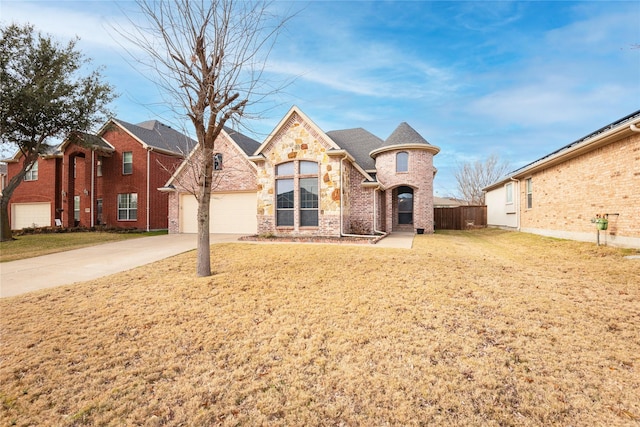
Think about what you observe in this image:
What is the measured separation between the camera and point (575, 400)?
2.53 meters

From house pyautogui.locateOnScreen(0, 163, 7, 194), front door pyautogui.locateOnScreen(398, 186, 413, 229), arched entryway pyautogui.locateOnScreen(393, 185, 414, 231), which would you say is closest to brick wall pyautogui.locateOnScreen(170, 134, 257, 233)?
arched entryway pyautogui.locateOnScreen(393, 185, 414, 231)

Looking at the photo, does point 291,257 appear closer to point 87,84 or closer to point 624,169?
point 624,169

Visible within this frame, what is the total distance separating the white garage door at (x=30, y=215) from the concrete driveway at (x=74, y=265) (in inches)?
619

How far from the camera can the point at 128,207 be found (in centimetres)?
1881

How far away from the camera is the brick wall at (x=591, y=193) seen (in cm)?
812

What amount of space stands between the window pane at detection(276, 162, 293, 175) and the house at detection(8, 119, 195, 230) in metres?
7.82

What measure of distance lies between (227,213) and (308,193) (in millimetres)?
5575

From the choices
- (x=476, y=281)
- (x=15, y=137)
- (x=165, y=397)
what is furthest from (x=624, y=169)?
(x=15, y=137)

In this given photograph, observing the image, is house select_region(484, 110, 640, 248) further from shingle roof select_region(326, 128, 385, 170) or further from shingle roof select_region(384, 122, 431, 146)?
shingle roof select_region(326, 128, 385, 170)

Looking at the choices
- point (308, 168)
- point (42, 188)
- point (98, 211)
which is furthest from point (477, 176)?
point (42, 188)

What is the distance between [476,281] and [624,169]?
7.05 meters

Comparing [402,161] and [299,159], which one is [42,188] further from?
[402,161]

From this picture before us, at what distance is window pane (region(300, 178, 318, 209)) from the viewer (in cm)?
1256

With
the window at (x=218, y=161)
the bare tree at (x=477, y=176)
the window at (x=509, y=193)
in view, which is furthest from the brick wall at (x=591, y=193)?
the bare tree at (x=477, y=176)
